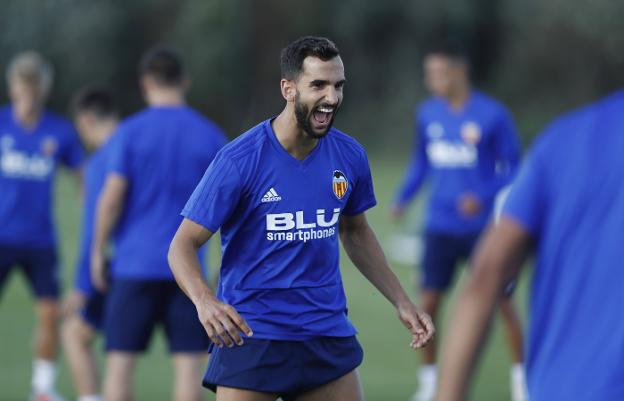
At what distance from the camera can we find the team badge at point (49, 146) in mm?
9305

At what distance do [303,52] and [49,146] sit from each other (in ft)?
16.3

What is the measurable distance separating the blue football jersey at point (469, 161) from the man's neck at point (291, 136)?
181 inches

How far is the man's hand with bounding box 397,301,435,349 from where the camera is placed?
4664mm

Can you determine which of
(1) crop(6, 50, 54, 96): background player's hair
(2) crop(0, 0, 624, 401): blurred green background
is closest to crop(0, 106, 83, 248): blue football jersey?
(1) crop(6, 50, 54, 96): background player's hair

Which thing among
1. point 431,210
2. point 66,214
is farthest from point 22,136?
point 66,214

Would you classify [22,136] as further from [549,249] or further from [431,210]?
[549,249]

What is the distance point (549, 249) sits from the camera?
301cm

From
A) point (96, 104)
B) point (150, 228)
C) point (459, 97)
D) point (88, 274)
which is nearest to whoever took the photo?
point (150, 228)

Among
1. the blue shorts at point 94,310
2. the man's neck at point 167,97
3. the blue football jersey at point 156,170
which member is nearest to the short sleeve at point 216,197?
the blue football jersey at point 156,170

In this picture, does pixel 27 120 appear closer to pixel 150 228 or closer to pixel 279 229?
pixel 150 228

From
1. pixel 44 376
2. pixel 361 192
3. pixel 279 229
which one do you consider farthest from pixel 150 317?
pixel 279 229

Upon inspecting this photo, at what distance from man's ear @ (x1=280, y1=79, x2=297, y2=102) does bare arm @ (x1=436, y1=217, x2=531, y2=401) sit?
195 centimetres

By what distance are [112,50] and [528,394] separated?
34537 millimetres

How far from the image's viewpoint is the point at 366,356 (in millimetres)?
10680
